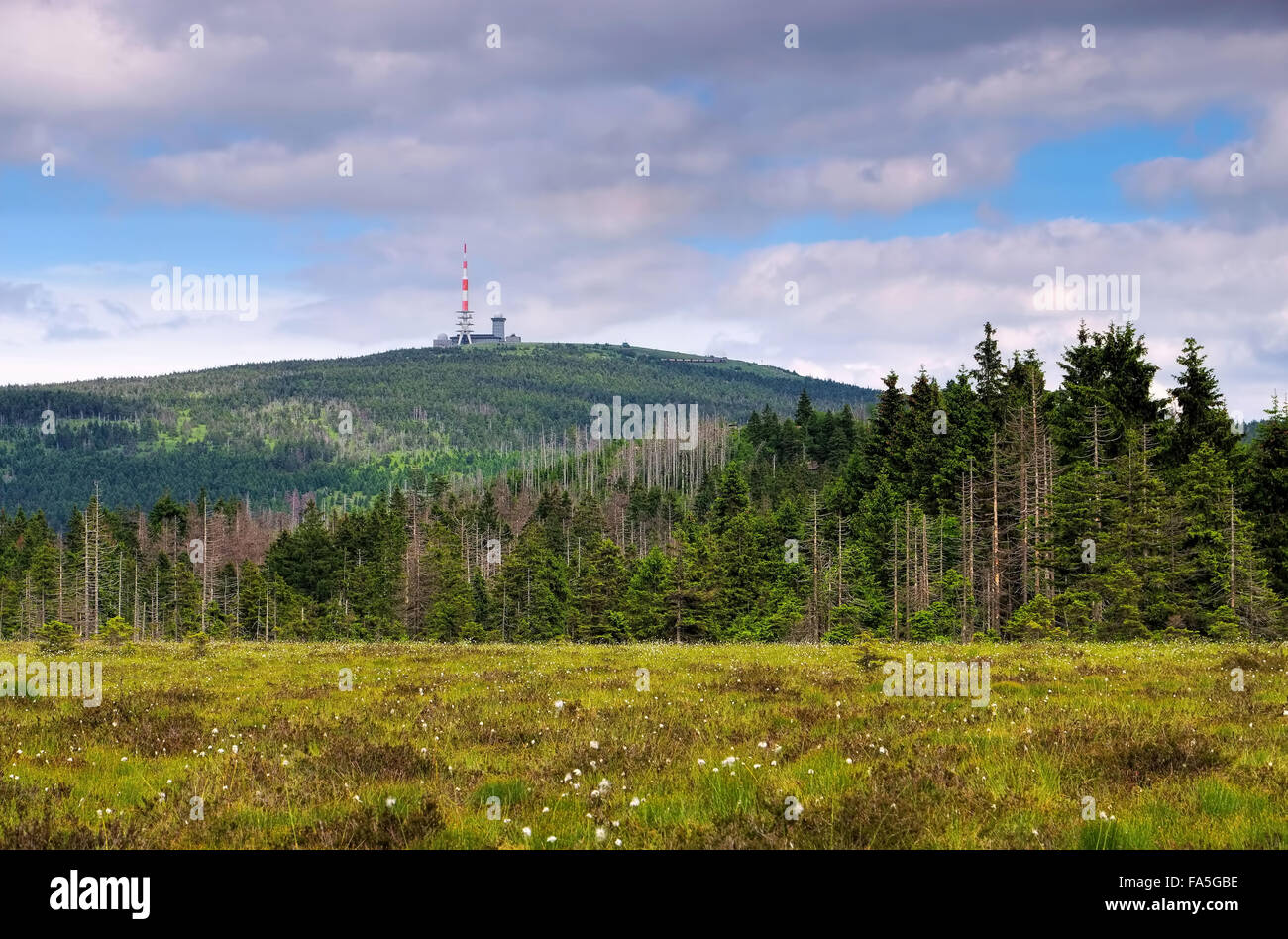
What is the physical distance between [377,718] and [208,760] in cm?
339

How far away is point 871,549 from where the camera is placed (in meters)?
82.9

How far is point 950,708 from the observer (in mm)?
13383

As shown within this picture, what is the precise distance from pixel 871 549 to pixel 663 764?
250ft

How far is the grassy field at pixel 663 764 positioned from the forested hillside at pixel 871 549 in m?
22.6

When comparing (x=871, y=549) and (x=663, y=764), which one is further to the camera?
(x=871, y=549)

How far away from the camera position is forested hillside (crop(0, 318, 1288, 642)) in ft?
160

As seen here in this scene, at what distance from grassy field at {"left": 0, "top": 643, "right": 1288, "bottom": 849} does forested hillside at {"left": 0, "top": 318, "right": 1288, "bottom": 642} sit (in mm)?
22579

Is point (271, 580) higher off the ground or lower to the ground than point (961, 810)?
lower

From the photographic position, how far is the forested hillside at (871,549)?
48719 mm

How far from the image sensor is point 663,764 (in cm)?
983

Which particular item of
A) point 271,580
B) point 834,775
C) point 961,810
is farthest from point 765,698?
point 271,580
